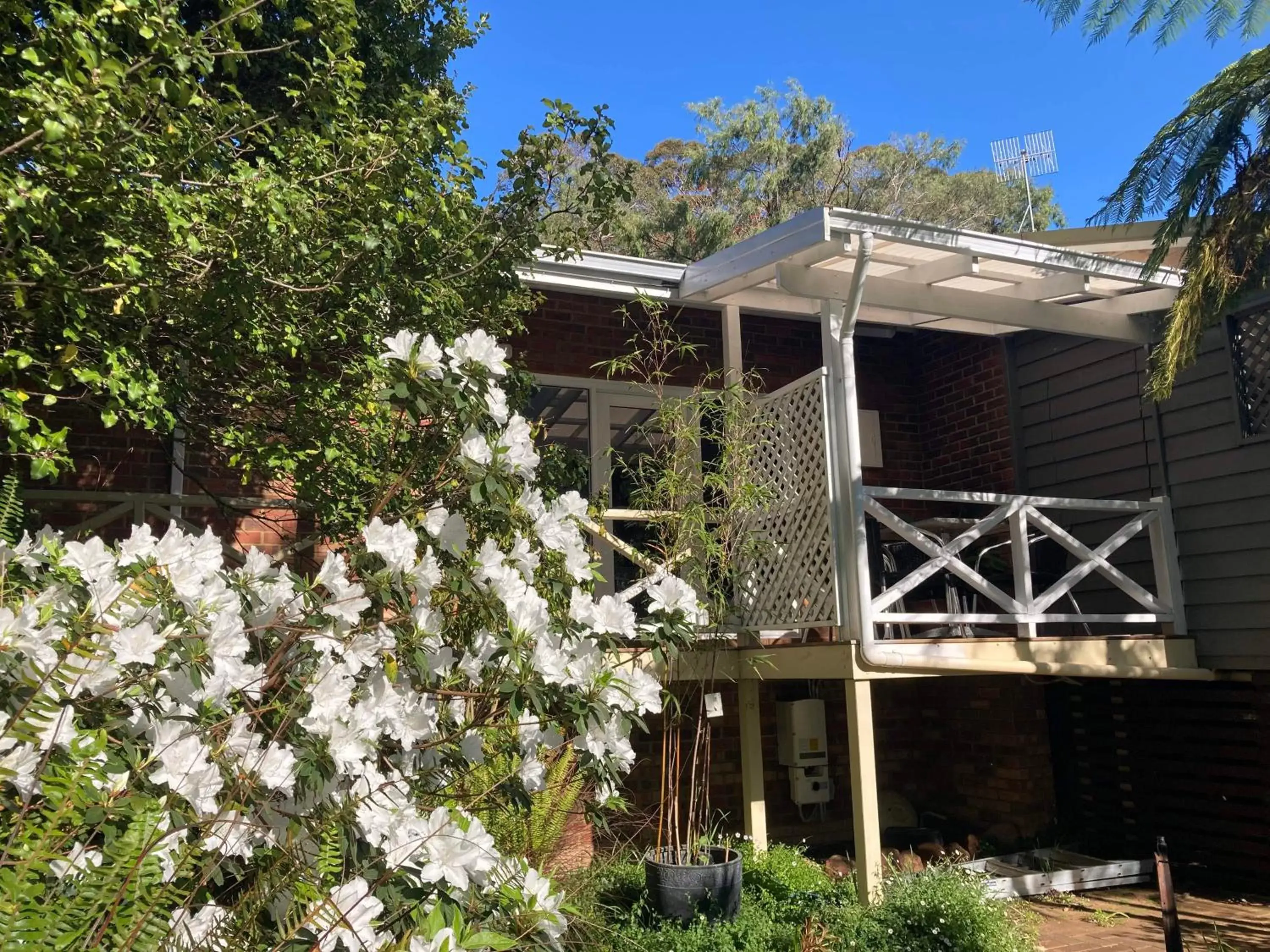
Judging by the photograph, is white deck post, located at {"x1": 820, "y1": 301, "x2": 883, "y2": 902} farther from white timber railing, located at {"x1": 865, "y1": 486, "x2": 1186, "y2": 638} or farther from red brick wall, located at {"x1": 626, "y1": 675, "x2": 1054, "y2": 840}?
red brick wall, located at {"x1": 626, "y1": 675, "x2": 1054, "y2": 840}

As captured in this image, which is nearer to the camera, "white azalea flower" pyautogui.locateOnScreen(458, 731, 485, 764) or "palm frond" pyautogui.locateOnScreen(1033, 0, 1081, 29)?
"white azalea flower" pyautogui.locateOnScreen(458, 731, 485, 764)

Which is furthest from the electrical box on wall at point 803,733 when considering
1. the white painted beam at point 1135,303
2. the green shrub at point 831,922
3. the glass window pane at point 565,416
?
the white painted beam at point 1135,303

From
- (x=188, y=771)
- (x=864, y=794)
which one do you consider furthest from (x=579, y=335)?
(x=188, y=771)

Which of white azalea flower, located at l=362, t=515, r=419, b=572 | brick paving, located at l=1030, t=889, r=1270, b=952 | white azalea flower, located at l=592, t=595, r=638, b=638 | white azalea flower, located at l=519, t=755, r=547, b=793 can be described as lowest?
brick paving, located at l=1030, t=889, r=1270, b=952

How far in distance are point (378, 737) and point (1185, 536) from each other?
5.71 meters

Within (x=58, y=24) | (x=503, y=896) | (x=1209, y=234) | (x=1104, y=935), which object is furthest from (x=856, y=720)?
(x=58, y=24)

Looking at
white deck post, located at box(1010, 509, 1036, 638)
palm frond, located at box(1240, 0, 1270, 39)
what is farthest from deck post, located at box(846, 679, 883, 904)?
palm frond, located at box(1240, 0, 1270, 39)

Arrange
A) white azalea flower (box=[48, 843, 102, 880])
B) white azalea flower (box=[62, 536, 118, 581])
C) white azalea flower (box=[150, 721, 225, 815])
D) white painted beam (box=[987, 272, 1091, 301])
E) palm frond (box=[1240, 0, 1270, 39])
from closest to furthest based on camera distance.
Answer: white azalea flower (box=[48, 843, 102, 880]), white azalea flower (box=[150, 721, 225, 815]), white azalea flower (box=[62, 536, 118, 581]), palm frond (box=[1240, 0, 1270, 39]), white painted beam (box=[987, 272, 1091, 301])

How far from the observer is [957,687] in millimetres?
7730

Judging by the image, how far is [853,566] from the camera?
5.17 m

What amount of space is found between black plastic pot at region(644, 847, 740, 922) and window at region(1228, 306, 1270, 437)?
4.09m

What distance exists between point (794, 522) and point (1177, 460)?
2748 millimetres

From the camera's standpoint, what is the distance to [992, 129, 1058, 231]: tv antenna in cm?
2000

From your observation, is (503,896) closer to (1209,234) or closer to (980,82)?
(1209,234)
